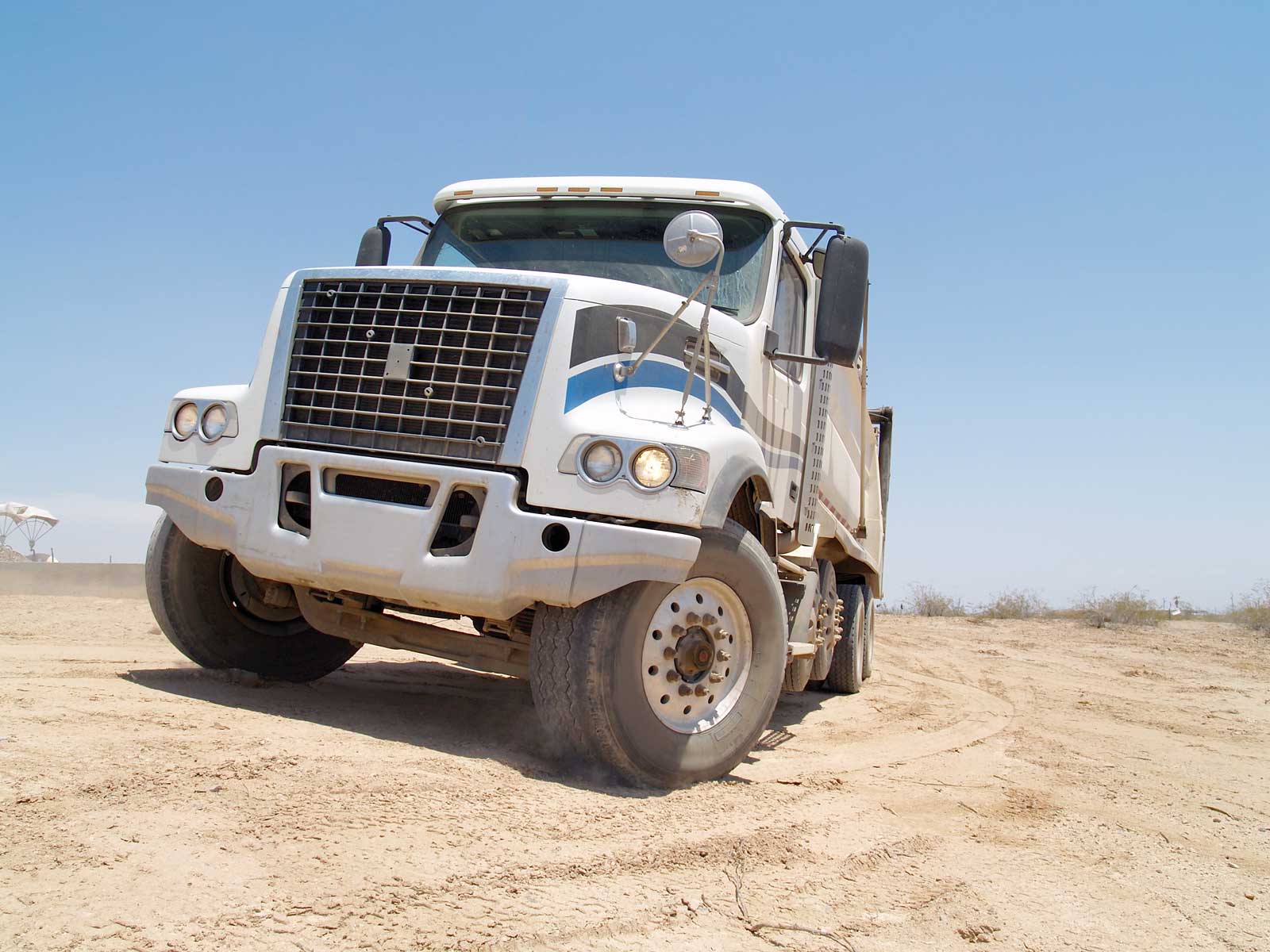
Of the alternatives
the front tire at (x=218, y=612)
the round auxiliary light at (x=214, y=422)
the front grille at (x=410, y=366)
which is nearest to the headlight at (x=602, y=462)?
the front grille at (x=410, y=366)

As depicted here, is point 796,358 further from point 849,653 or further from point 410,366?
point 849,653

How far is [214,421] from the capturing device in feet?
15.7

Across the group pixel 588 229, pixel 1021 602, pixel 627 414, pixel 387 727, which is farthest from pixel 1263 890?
pixel 1021 602

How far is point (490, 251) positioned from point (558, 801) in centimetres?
358

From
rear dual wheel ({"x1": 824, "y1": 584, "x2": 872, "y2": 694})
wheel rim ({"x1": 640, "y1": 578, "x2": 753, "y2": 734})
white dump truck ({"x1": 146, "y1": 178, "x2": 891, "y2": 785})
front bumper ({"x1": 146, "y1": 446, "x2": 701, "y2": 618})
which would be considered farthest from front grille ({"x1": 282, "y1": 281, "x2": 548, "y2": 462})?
rear dual wheel ({"x1": 824, "y1": 584, "x2": 872, "y2": 694})

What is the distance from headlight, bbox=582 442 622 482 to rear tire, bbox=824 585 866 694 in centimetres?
581

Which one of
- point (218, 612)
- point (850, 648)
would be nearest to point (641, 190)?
point (218, 612)

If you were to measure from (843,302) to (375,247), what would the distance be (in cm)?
313

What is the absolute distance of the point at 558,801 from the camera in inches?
141

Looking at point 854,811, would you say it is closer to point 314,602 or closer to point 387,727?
point 387,727

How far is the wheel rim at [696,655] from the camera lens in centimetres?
429

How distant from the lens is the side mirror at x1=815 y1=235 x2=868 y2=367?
5.28 metres

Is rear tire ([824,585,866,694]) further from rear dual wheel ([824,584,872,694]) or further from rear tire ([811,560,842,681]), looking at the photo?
rear tire ([811,560,842,681])

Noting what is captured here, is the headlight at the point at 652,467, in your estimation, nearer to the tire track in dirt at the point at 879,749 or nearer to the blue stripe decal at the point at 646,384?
the blue stripe decal at the point at 646,384
